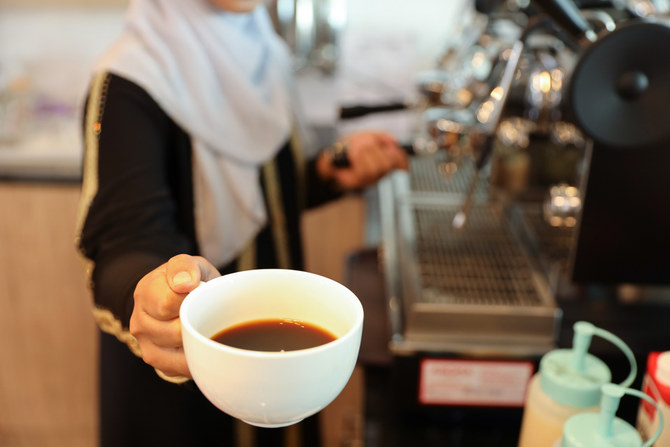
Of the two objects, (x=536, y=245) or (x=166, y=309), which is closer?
(x=166, y=309)

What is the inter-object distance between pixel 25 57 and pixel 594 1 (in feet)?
6.28

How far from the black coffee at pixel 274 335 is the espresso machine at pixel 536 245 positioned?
0.36 m

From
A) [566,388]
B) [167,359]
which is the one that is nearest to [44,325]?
[167,359]

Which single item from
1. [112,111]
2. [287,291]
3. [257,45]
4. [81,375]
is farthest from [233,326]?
[81,375]

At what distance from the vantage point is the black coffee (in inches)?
18.5

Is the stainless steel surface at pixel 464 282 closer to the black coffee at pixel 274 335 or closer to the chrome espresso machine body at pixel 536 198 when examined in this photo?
Result: the chrome espresso machine body at pixel 536 198

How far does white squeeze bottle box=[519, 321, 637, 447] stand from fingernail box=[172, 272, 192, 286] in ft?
1.16

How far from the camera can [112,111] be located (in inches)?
33.5

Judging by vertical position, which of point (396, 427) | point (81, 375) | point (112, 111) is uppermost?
point (112, 111)

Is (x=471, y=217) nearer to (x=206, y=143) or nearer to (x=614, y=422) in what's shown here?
(x=206, y=143)

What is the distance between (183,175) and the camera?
99cm

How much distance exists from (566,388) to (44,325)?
1691mm

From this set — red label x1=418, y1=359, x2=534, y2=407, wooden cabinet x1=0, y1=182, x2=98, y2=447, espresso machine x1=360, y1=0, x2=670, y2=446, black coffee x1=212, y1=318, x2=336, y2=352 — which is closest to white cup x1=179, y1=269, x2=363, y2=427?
black coffee x1=212, y1=318, x2=336, y2=352

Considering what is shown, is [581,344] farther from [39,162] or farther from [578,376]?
[39,162]
